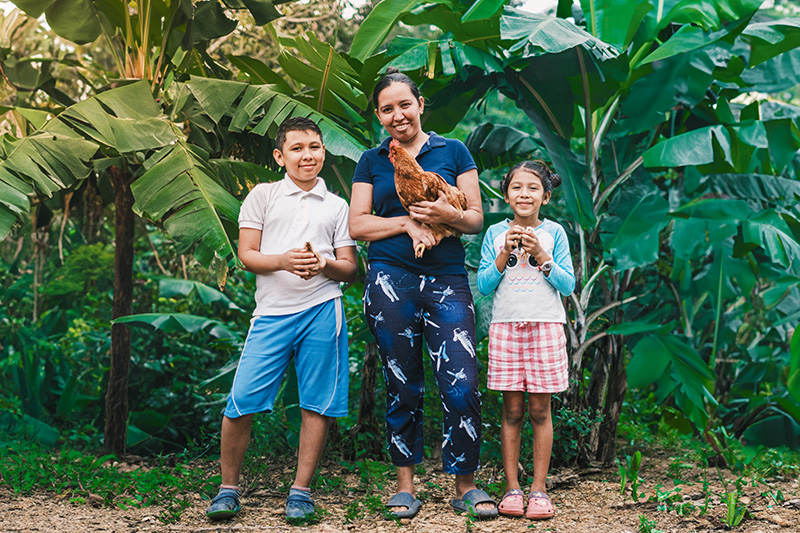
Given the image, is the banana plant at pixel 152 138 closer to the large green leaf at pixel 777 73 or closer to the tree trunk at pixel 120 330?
the tree trunk at pixel 120 330

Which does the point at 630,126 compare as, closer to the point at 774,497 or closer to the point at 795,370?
the point at 795,370

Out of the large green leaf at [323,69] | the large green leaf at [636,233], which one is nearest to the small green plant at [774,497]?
the large green leaf at [636,233]

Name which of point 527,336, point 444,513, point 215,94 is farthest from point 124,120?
point 444,513

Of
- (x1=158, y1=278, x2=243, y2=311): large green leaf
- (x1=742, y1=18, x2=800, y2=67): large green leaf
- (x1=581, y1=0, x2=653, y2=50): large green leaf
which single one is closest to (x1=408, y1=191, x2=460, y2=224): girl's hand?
(x1=581, y1=0, x2=653, y2=50): large green leaf

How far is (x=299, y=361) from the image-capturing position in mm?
3004

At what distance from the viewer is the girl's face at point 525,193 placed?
3064 millimetres

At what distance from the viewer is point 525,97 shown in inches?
159

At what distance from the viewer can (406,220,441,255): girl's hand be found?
2.77 m

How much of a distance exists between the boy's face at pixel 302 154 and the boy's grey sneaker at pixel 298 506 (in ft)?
4.76

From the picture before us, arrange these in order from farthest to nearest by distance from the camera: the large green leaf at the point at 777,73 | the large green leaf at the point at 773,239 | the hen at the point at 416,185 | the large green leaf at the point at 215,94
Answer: the large green leaf at the point at 777,73
the large green leaf at the point at 773,239
the large green leaf at the point at 215,94
the hen at the point at 416,185

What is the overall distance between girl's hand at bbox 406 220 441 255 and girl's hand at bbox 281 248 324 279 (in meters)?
0.43

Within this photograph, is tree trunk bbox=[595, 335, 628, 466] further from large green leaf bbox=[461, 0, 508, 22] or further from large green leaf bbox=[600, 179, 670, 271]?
large green leaf bbox=[461, 0, 508, 22]

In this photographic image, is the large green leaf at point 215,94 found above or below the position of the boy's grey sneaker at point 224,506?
above

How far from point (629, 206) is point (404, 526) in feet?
8.22
